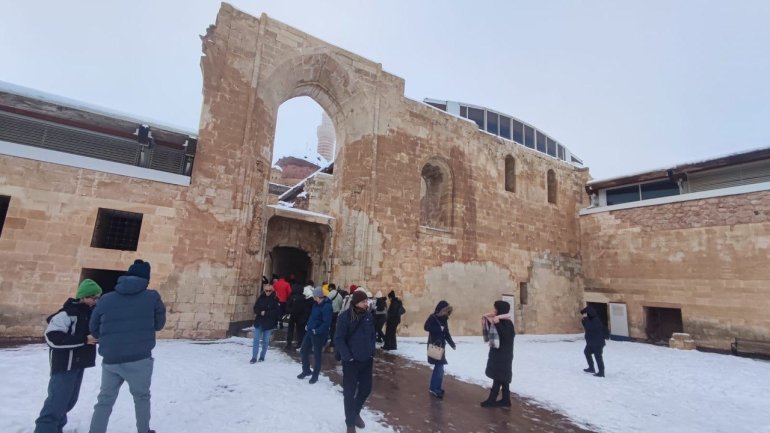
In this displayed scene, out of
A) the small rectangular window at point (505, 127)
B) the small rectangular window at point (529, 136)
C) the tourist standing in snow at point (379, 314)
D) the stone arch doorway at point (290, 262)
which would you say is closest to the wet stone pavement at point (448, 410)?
the tourist standing in snow at point (379, 314)

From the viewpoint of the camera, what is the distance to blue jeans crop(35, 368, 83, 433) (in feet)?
10.3

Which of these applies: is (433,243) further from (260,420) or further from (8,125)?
(8,125)

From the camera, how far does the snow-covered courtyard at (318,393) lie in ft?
13.4

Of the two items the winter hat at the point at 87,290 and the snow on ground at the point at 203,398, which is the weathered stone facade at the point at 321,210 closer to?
the snow on ground at the point at 203,398

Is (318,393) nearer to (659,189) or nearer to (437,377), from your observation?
(437,377)

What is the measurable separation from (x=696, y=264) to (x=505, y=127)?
45.3 ft

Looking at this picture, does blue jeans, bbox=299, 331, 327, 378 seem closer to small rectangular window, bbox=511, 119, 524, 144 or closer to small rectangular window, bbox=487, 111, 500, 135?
small rectangular window, bbox=487, 111, 500, 135

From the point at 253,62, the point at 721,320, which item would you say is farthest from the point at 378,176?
the point at 721,320

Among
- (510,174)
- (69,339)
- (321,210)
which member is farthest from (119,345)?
(510,174)

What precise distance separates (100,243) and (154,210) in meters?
1.52

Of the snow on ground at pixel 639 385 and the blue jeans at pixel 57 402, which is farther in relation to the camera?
the snow on ground at pixel 639 385

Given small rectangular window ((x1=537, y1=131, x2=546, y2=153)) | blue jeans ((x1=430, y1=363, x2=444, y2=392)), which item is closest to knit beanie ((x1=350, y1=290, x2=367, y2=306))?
blue jeans ((x1=430, y1=363, x2=444, y2=392))

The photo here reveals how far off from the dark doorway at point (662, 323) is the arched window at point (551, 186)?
5.78 m

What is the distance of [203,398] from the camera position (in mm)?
4754
